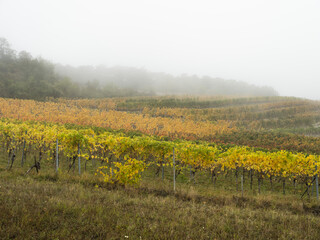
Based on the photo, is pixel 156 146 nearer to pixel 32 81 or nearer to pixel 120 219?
pixel 120 219

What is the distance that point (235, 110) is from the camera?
172ft

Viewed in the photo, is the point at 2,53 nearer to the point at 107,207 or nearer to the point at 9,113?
the point at 9,113

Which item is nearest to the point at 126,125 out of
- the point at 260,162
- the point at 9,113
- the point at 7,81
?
the point at 9,113

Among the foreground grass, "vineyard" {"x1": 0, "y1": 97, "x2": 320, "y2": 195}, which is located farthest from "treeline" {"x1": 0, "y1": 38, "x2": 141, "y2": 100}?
the foreground grass

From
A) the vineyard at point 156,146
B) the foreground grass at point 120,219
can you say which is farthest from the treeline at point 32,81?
the foreground grass at point 120,219

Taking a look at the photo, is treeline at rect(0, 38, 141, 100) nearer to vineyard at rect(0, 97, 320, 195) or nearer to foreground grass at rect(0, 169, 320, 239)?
vineyard at rect(0, 97, 320, 195)

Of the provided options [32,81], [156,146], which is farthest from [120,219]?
[32,81]

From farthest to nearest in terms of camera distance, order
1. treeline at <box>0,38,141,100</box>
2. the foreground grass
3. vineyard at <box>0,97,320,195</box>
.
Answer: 1. treeline at <box>0,38,141,100</box>
2. vineyard at <box>0,97,320,195</box>
3. the foreground grass

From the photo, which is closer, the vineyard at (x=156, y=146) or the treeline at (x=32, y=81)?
the vineyard at (x=156, y=146)

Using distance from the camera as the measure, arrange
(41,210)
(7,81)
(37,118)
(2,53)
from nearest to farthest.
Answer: (41,210) → (37,118) → (7,81) → (2,53)

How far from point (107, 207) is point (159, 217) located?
55.9 inches

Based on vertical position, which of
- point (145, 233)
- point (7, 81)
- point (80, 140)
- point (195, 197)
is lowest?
point (195, 197)

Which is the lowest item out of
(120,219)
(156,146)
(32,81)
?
(120,219)

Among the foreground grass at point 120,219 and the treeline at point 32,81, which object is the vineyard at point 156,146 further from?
the treeline at point 32,81
